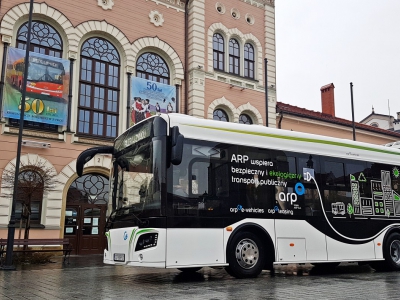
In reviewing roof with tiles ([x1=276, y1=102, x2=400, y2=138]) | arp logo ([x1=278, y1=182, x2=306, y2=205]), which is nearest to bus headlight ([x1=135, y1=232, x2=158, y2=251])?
arp logo ([x1=278, y1=182, x2=306, y2=205])

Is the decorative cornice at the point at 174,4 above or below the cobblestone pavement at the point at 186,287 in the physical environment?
above

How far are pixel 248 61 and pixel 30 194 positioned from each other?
49.5ft

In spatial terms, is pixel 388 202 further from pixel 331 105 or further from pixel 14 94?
pixel 331 105

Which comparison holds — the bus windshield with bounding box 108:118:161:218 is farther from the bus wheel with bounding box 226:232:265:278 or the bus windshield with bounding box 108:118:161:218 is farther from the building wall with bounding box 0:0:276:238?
the building wall with bounding box 0:0:276:238

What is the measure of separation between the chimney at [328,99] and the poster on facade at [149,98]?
636 inches

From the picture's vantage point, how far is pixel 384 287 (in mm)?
9070

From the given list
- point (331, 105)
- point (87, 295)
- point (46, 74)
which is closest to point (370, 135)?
point (331, 105)

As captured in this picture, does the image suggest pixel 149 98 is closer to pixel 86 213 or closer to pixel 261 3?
pixel 86 213

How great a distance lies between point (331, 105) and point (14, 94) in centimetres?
2408

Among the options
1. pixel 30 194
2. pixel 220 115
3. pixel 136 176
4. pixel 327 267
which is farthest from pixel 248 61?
pixel 136 176

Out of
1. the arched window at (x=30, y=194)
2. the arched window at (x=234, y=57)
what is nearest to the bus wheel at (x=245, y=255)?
the arched window at (x=30, y=194)

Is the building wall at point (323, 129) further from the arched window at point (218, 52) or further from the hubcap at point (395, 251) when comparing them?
the hubcap at point (395, 251)

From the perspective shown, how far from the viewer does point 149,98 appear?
22781 millimetres

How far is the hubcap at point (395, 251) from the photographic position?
43.0 feet
